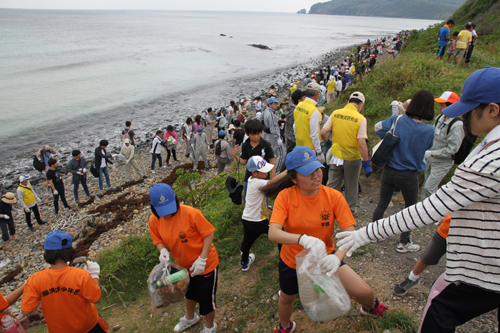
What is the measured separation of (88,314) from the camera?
112 inches

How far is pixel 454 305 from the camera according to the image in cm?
188

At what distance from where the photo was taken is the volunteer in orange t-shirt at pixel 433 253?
275cm

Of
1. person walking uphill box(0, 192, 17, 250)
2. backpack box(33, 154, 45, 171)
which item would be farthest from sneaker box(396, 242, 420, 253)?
backpack box(33, 154, 45, 171)

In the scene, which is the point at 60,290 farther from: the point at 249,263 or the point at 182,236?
the point at 249,263

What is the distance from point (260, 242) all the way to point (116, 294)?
8.51ft

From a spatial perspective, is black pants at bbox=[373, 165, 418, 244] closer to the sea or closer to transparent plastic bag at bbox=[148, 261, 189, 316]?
transparent plastic bag at bbox=[148, 261, 189, 316]

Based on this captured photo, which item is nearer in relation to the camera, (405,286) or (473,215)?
(473,215)

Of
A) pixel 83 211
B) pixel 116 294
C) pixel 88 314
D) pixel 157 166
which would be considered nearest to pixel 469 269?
pixel 88 314

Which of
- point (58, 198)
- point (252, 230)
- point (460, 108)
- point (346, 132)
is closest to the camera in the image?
point (460, 108)

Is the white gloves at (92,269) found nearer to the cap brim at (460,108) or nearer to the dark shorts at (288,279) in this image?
the dark shorts at (288,279)

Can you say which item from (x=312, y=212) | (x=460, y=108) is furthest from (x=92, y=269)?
(x=460, y=108)

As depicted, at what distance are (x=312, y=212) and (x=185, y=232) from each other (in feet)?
4.71

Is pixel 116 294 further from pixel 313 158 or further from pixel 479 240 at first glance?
pixel 479 240

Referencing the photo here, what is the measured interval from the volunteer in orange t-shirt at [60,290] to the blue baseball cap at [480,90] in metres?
3.37
